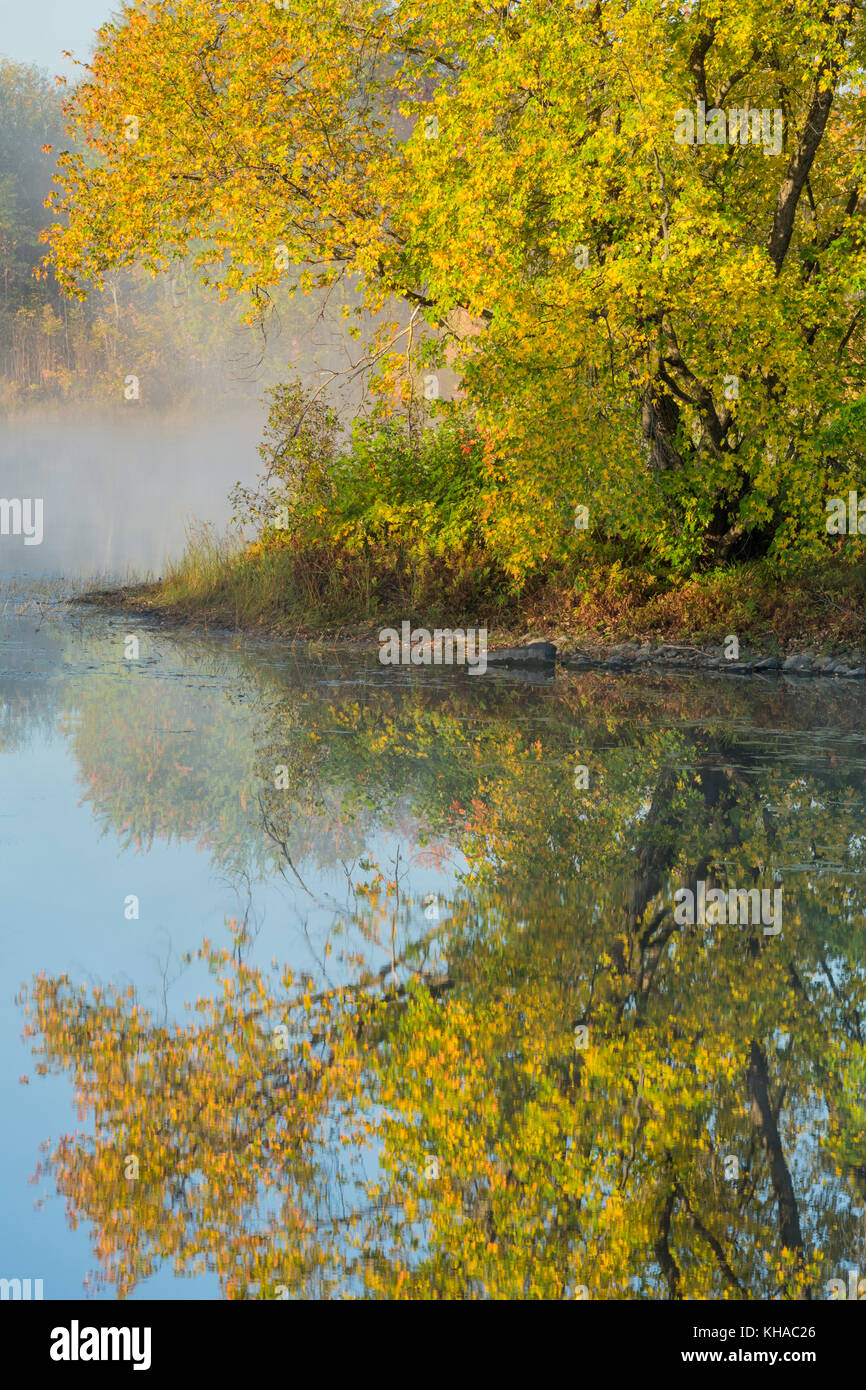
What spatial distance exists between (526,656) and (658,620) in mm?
2095

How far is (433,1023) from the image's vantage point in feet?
20.4

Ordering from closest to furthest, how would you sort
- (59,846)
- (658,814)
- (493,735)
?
(59,846) → (658,814) → (493,735)

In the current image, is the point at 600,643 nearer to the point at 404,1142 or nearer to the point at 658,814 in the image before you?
the point at 658,814

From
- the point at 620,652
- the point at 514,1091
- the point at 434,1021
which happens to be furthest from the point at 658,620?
the point at 514,1091

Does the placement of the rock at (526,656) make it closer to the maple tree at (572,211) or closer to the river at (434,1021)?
the maple tree at (572,211)

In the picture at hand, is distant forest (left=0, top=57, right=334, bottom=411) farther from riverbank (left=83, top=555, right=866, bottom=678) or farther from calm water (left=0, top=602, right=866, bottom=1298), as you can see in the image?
calm water (left=0, top=602, right=866, bottom=1298)

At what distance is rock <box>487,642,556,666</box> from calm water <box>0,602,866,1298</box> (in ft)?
24.9

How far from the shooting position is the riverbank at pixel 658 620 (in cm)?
2000

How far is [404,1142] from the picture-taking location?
16.5 feet

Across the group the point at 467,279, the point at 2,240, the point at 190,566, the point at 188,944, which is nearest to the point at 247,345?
the point at 2,240

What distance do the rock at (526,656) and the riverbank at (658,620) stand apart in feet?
0.18

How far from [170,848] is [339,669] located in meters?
10.2

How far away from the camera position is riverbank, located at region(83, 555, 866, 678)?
20000 mm

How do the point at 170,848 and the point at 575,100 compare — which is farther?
the point at 575,100
